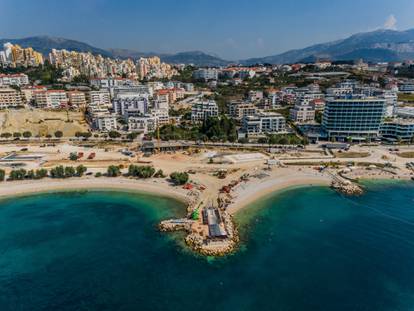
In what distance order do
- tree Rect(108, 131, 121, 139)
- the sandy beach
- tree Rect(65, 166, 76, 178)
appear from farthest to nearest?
tree Rect(108, 131, 121, 139) → tree Rect(65, 166, 76, 178) → the sandy beach

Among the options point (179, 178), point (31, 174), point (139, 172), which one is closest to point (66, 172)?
point (31, 174)

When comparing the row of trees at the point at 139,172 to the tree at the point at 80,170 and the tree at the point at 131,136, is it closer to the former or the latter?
the tree at the point at 80,170

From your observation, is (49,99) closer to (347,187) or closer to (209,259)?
(209,259)

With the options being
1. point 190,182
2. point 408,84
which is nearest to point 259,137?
point 190,182

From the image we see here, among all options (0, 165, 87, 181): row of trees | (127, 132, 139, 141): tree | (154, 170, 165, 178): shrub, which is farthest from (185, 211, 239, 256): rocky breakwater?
(127, 132, 139, 141): tree

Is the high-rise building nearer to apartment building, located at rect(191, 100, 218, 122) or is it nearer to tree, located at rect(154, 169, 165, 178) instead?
apartment building, located at rect(191, 100, 218, 122)

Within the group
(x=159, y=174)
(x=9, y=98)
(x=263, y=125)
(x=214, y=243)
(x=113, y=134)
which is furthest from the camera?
(x=9, y=98)

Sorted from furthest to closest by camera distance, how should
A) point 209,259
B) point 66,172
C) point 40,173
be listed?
point 66,172 < point 40,173 < point 209,259

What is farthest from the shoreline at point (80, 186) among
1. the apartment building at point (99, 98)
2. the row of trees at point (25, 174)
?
Answer: the apartment building at point (99, 98)
